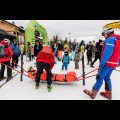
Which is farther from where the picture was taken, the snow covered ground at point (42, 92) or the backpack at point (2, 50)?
the backpack at point (2, 50)

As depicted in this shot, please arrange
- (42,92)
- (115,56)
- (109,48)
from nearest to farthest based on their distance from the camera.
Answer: (109,48), (115,56), (42,92)

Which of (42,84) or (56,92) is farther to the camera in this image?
(42,84)

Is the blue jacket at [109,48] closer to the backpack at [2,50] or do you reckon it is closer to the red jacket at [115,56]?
the red jacket at [115,56]

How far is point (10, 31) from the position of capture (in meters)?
19.8

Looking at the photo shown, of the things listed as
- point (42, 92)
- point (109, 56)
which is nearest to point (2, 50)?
point (42, 92)

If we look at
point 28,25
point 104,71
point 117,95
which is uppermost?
point 28,25

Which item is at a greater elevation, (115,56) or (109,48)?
(109,48)

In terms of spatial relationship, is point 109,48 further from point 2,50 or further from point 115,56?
point 2,50

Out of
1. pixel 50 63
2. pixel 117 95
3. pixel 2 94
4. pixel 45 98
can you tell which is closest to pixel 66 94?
pixel 45 98

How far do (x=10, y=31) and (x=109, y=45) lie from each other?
1789 centimetres

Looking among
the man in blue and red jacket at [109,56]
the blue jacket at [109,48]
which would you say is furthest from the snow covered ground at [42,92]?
the blue jacket at [109,48]

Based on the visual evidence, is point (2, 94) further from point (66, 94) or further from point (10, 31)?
point (10, 31)

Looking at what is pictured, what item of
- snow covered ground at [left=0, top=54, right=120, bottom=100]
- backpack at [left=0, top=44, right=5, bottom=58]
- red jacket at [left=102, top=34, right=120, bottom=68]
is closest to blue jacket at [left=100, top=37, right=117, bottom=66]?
red jacket at [left=102, top=34, right=120, bottom=68]

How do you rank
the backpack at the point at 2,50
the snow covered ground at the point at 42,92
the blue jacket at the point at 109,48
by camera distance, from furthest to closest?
1. the backpack at the point at 2,50
2. the snow covered ground at the point at 42,92
3. the blue jacket at the point at 109,48
